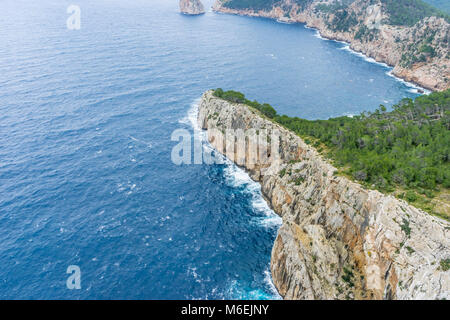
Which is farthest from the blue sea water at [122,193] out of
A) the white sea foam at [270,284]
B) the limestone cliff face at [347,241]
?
the limestone cliff face at [347,241]

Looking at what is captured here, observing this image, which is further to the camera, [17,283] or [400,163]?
[400,163]

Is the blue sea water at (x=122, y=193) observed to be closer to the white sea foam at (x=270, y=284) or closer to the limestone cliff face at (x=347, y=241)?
the white sea foam at (x=270, y=284)

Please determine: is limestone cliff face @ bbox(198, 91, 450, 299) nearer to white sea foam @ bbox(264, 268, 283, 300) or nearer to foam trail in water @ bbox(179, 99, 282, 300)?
white sea foam @ bbox(264, 268, 283, 300)

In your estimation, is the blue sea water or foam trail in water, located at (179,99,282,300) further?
the blue sea water

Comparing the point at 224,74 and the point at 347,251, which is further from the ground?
the point at 224,74

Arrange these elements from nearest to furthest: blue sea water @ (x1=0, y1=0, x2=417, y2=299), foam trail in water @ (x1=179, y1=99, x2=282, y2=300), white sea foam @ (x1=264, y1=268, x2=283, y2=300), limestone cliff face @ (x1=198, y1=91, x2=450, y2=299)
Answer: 1. limestone cliff face @ (x1=198, y1=91, x2=450, y2=299)
2. foam trail in water @ (x1=179, y1=99, x2=282, y2=300)
3. white sea foam @ (x1=264, y1=268, x2=283, y2=300)
4. blue sea water @ (x1=0, y1=0, x2=417, y2=299)

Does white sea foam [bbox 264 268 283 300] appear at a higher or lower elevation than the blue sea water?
lower

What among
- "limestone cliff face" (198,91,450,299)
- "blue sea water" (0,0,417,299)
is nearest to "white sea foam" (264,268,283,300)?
"blue sea water" (0,0,417,299)

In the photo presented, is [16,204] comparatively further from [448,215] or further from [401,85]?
[401,85]

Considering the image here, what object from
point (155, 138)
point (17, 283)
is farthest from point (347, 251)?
point (155, 138)
